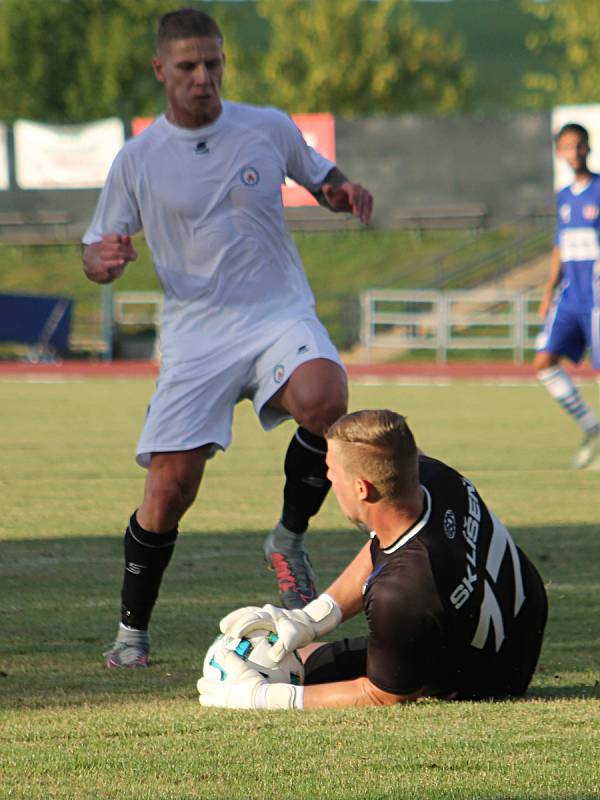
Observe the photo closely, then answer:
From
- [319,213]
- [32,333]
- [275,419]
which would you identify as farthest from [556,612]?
[319,213]

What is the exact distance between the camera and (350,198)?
644 centimetres

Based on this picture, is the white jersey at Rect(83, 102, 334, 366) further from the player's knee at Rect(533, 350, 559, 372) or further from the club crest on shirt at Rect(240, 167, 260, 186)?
the player's knee at Rect(533, 350, 559, 372)

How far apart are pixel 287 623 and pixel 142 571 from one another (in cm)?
105

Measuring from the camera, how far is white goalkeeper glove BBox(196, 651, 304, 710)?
491cm

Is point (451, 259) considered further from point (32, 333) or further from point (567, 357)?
point (567, 357)

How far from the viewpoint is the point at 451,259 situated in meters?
42.2

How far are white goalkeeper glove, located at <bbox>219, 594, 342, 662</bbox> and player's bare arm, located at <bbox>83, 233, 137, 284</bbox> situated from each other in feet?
4.71

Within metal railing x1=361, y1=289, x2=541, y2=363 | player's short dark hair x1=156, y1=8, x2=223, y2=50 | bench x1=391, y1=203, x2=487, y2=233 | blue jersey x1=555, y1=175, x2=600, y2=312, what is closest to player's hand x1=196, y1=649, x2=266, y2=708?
player's short dark hair x1=156, y1=8, x2=223, y2=50

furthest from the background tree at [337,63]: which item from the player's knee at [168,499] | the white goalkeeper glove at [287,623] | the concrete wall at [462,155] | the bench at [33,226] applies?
the white goalkeeper glove at [287,623]

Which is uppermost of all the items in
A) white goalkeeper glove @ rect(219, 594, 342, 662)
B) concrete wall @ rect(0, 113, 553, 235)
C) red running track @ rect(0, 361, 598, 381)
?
white goalkeeper glove @ rect(219, 594, 342, 662)

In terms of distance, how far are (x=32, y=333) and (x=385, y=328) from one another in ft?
26.4

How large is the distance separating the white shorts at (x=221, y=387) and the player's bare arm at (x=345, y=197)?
450 millimetres

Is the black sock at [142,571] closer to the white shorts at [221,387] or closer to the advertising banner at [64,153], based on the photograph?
the white shorts at [221,387]

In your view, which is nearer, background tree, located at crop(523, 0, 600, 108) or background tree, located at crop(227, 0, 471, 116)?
background tree, located at crop(523, 0, 600, 108)
